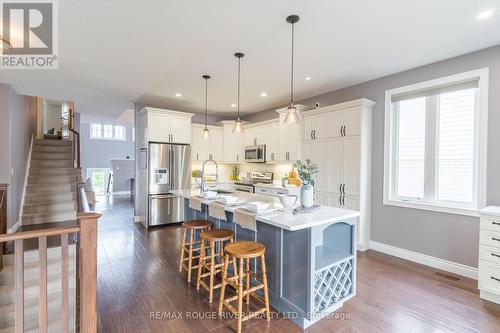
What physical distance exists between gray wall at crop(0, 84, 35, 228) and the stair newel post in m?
3.86

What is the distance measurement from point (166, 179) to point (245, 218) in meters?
3.53

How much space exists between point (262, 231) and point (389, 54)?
2.84 meters

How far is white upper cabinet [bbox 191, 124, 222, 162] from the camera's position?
6.11 m

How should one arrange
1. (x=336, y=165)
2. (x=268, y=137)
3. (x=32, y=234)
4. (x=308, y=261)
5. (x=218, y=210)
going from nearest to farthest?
1. (x=32, y=234)
2. (x=308, y=261)
3. (x=218, y=210)
4. (x=336, y=165)
5. (x=268, y=137)

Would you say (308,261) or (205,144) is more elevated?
(205,144)

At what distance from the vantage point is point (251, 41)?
9.26 ft

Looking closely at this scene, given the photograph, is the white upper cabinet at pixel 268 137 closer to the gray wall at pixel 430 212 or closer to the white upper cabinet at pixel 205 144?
the white upper cabinet at pixel 205 144

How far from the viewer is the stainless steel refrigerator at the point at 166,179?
17.1ft

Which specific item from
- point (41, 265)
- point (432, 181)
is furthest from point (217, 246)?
point (432, 181)

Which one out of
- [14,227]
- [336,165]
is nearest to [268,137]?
[336,165]

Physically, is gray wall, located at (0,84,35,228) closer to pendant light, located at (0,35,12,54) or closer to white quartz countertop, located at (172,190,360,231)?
pendant light, located at (0,35,12,54)

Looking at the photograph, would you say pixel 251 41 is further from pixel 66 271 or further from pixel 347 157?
pixel 66 271

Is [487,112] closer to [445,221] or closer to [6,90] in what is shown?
[445,221]

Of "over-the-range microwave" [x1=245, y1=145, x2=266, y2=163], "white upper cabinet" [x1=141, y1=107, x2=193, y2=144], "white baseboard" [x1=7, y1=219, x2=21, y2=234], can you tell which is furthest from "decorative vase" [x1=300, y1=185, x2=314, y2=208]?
"white baseboard" [x1=7, y1=219, x2=21, y2=234]
